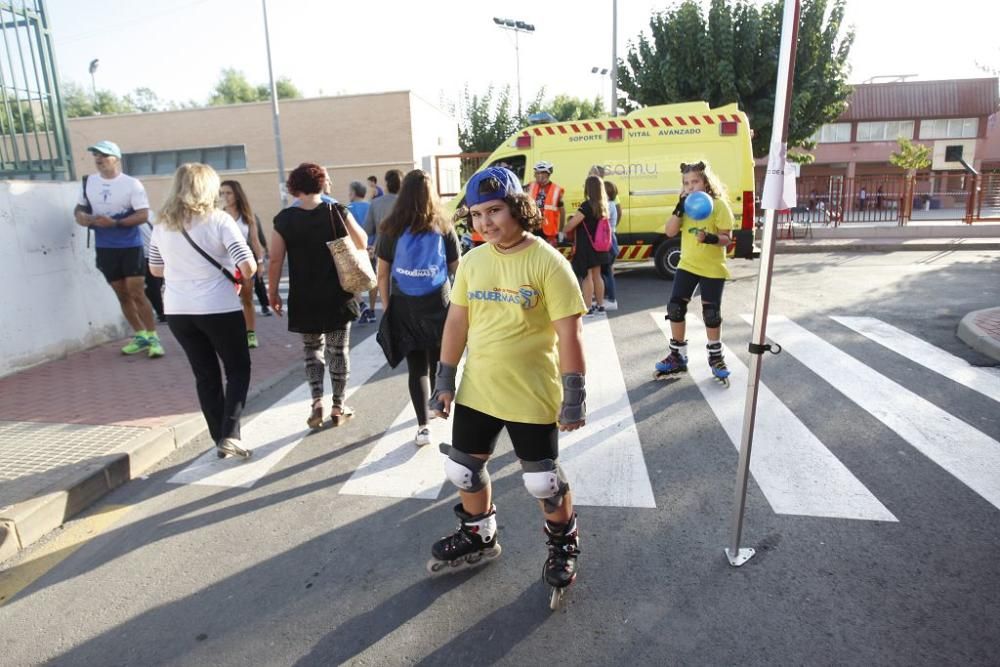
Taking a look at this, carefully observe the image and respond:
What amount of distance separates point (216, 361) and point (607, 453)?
8.72ft

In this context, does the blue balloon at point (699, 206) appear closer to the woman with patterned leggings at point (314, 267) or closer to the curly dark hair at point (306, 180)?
the woman with patterned leggings at point (314, 267)

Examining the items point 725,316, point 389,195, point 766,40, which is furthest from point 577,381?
point 766,40

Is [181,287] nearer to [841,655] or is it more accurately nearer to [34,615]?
[34,615]

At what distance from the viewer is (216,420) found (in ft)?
14.1

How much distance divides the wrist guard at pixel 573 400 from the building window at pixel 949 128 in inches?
1975

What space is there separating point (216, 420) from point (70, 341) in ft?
12.1

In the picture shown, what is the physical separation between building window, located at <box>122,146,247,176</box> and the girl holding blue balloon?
21.2 metres

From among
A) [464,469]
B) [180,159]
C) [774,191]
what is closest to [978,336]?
[774,191]

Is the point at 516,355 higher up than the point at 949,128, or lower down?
lower down

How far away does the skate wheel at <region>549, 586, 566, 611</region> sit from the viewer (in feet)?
8.68

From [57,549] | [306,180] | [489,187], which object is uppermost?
[306,180]

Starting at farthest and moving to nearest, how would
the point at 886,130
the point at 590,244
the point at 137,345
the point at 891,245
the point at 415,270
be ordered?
1. the point at 886,130
2. the point at 891,245
3. the point at 590,244
4. the point at 137,345
5. the point at 415,270

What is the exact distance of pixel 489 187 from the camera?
2492mm

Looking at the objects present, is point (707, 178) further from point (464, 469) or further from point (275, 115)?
point (275, 115)
